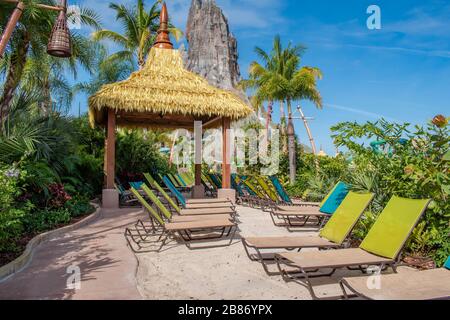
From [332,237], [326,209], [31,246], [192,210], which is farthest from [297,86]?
[31,246]

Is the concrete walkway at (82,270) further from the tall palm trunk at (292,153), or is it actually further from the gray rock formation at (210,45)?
the gray rock formation at (210,45)

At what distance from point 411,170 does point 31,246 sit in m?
5.39

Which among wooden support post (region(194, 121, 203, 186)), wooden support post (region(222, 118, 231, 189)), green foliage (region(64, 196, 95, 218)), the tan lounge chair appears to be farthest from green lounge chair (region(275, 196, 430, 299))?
wooden support post (region(194, 121, 203, 186))

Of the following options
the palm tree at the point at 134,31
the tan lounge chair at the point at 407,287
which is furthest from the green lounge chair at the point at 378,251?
the palm tree at the point at 134,31

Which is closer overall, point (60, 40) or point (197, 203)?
point (60, 40)

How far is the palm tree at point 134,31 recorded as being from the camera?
23.1 m

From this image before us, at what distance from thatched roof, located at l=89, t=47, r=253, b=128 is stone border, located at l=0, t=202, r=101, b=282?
3070 millimetres

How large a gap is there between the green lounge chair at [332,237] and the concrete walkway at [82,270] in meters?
1.51

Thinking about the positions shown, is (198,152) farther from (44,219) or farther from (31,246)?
(31,246)

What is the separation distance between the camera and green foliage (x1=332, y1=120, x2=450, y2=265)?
4.65 metres

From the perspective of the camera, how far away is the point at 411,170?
4.83 metres

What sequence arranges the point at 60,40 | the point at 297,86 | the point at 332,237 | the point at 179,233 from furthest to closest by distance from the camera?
the point at 297,86 → the point at 179,233 → the point at 332,237 → the point at 60,40

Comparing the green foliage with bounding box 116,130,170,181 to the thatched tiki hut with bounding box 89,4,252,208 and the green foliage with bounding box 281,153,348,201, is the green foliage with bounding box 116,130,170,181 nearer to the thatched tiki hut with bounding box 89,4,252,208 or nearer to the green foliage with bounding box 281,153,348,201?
the thatched tiki hut with bounding box 89,4,252,208
